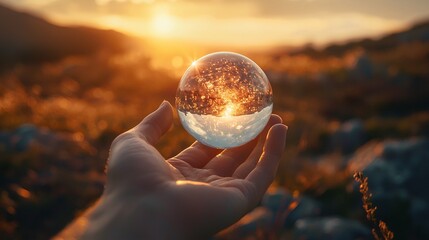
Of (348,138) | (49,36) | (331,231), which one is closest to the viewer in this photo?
(331,231)

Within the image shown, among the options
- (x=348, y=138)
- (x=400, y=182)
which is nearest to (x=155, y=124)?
(x=400, y=182)

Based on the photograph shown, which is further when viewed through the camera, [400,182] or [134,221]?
[400,182]

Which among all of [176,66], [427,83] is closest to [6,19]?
[176,66]

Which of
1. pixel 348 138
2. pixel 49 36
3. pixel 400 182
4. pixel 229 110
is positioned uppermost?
pixel 229 110

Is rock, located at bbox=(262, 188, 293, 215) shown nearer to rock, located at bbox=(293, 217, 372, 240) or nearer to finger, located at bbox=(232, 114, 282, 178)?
rock, located at bbox=(293, 217, 372, 240)

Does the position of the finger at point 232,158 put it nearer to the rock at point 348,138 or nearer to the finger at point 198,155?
the finger at point 198,155

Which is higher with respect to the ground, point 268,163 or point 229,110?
point 229,110

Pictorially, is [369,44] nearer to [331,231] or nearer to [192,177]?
[331,231]

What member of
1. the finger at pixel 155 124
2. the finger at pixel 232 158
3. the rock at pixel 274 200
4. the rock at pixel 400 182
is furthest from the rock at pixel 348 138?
the finger at pixel 155 124
